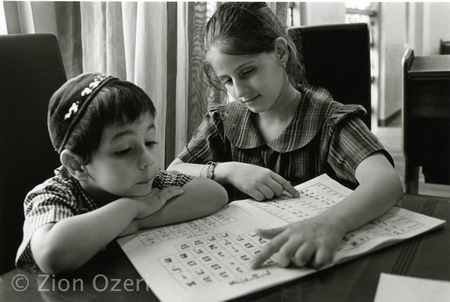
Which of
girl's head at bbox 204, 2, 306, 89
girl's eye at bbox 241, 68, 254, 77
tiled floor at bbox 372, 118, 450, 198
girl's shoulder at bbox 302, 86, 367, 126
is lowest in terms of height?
tiled floor at bbox 372, 118, 450, 198

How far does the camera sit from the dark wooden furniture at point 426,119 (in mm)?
1905

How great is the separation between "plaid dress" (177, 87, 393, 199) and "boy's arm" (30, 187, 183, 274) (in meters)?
0.31

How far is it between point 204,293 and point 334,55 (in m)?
→ 1.14

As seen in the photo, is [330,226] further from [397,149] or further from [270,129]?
[397,149]

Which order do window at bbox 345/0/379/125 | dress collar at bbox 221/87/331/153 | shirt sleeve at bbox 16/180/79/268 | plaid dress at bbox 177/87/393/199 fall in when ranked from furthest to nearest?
window at bbox 345/0/379/125, dress collar at bbox 221/87/331/153, plaid dress at bbox 177/87/393/199, shirt sleeve at bbox 16/180/79/268

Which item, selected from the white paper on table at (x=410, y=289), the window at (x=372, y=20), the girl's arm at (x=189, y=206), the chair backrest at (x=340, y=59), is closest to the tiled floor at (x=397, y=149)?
the window at (x=372, y=20)

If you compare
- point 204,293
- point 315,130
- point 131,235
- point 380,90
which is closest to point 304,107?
point 315,130

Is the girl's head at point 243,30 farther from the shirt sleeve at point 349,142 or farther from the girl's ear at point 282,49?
the shirt sleeve at point 349,142

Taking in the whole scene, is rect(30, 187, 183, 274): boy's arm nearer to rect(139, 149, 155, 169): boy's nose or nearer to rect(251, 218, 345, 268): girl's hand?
rect(139, 149, 155, 169): boy's nose

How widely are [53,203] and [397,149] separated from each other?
153 inches

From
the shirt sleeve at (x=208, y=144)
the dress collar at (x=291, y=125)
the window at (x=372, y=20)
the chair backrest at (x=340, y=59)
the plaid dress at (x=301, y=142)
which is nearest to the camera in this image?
the plaid dress at (x=301, y=142)

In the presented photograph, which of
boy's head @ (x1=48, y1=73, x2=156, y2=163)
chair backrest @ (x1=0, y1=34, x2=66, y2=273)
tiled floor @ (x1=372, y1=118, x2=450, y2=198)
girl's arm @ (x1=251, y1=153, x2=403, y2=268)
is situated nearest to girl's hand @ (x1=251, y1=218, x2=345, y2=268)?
girl's arm @ (x1=251, y1=153, x2=403, y2=268)

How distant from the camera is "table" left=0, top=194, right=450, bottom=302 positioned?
19.6 inches

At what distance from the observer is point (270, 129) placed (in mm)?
1168
